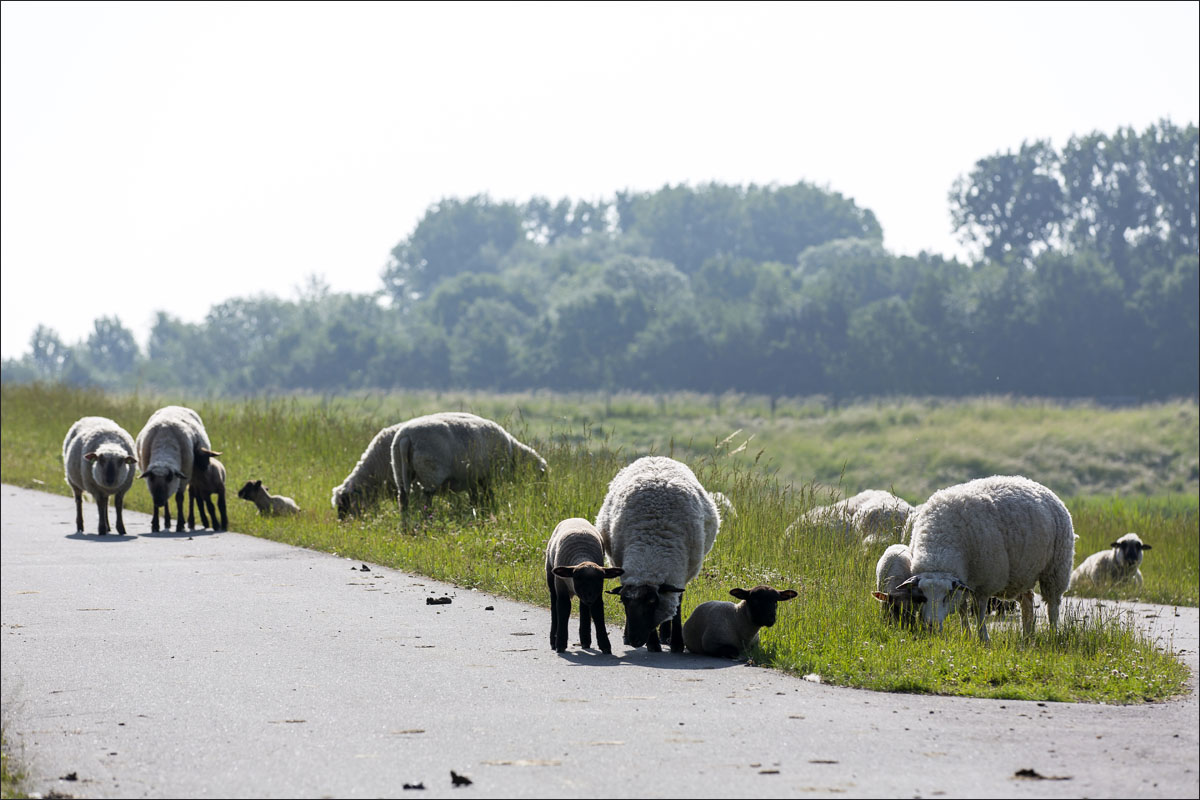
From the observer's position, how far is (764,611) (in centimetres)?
979

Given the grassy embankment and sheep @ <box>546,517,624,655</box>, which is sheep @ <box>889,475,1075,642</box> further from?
sheep @ <box>546,517,624,655</box>

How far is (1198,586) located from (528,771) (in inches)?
708

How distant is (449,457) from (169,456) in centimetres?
404

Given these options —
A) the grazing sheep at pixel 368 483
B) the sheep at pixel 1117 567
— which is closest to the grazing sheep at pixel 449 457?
the grazing sheep at pixel 368 483

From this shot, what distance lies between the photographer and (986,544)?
435 inches

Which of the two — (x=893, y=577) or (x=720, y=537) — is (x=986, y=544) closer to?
(x=893, y=577)

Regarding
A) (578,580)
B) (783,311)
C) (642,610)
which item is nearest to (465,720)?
(578,580)

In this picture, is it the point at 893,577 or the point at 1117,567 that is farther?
the point at 1117,567

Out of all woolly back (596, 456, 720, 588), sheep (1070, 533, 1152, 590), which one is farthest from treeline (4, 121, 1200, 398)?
woolly back (596, 456, 720, 588)

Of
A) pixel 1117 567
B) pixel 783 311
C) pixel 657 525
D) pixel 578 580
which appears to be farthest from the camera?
pixel 783 311

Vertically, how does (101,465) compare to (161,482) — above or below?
above

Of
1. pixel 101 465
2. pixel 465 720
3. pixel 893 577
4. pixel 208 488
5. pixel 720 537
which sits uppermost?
pixel 101 465

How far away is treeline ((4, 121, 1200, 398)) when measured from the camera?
86.5 metres

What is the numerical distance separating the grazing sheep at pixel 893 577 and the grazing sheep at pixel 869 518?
1.81 metres
